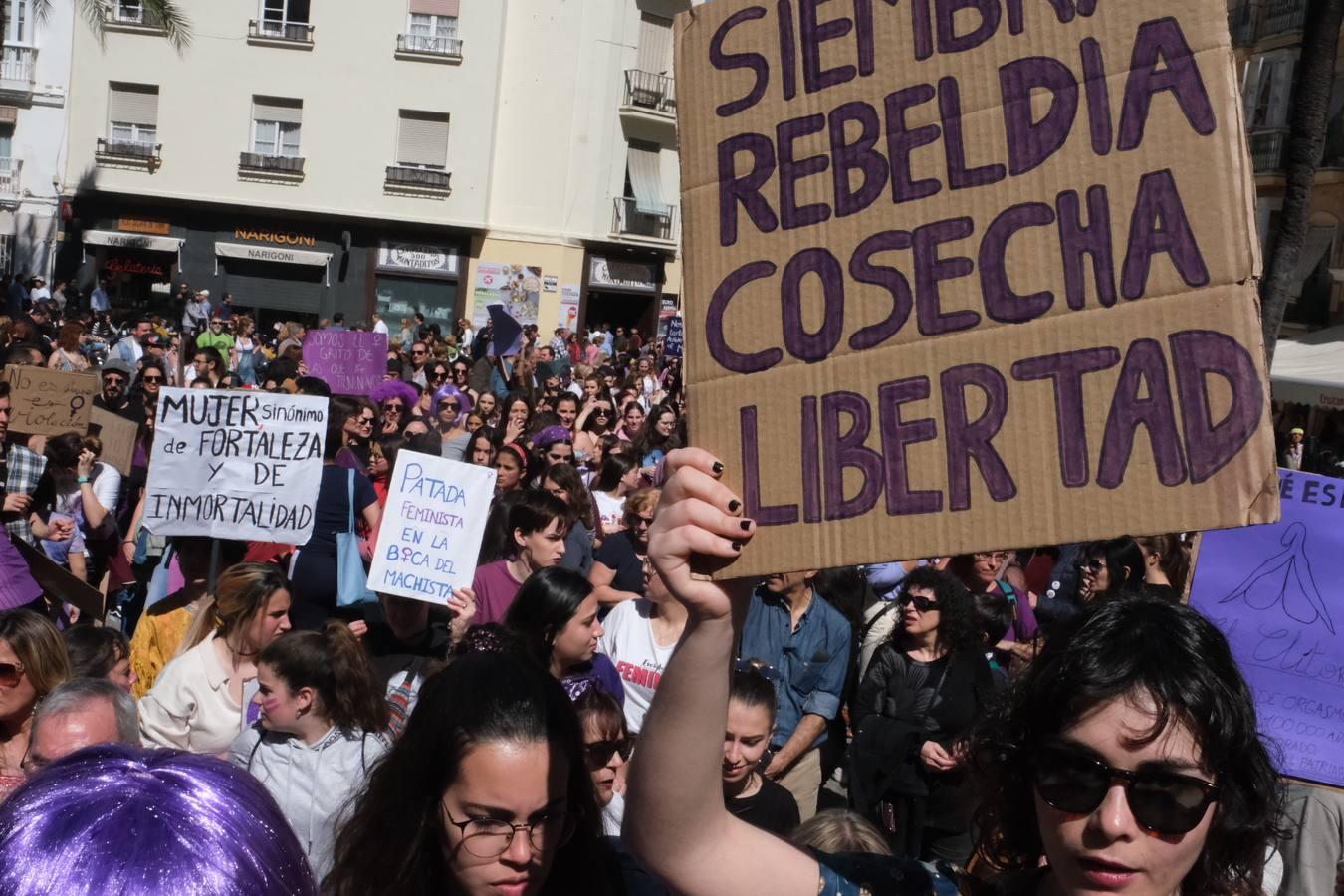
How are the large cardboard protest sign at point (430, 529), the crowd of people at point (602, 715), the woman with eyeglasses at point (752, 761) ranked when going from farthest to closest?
the large cardboard protest sign at point (430, 529) → the woman with eyeglasses at point (752, 761) → the crowd of people at point (602, 715)

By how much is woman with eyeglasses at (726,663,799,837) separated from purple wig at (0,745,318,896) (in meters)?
2.92

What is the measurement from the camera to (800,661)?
603 cm

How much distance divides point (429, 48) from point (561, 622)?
2924cm

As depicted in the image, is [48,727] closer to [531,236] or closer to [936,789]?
[936,789]

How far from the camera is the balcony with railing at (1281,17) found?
97.4 feet

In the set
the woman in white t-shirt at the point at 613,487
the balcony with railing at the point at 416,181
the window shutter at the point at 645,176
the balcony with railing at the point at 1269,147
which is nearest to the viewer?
the woman in white t-shirt at the point at 613,487

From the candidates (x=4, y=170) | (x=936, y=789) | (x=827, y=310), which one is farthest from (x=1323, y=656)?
(x=4, y=170)

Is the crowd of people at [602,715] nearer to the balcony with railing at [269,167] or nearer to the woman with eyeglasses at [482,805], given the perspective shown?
the woman with eyeglasses at [482,805]

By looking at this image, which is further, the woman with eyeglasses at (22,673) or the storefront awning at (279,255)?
the storefront awning at (279,255)

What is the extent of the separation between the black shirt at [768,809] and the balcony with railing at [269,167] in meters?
30.1

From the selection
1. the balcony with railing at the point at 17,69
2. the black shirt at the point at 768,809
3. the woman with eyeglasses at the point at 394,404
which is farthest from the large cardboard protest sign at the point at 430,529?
the balcony with railing at the point at 17,69

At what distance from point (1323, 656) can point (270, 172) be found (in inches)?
1230

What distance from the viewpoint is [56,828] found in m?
1.28

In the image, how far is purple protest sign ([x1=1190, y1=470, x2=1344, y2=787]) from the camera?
3910 mm
